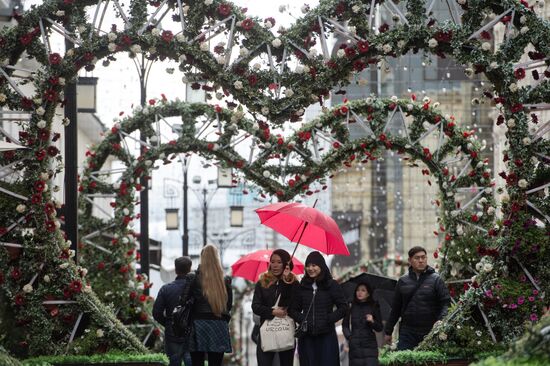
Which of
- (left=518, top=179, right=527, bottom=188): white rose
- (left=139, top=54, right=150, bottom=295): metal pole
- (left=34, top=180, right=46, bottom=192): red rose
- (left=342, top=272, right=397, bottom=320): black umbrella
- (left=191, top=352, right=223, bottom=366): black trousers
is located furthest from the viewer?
(left=139, top=54, right=150, bottom=295): metal pole

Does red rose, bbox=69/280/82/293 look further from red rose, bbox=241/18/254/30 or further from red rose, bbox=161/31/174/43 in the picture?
red rose, bbox=241/18/254/30

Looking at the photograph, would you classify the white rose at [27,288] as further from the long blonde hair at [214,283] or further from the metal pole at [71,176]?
the long blonde hair at [214,283]

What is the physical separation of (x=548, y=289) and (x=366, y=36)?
3.71m

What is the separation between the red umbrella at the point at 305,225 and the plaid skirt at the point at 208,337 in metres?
1.59

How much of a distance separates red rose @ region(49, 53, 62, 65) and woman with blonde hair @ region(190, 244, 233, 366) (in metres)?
3.38

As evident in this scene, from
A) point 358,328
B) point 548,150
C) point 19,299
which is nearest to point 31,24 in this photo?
point 19,299

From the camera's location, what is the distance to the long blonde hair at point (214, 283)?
1374 cm

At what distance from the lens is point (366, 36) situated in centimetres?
1505

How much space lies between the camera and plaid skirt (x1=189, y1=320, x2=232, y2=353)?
13930 millimetres

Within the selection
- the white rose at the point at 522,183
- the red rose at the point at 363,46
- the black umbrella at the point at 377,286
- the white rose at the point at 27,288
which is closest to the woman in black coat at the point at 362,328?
the black umbrella at the point at 377,286

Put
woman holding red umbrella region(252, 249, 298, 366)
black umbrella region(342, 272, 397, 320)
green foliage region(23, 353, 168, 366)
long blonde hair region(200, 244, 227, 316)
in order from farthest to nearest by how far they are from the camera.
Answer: green foliage region(23, 353, 168, 366) → black umbrella region(342, 272, 397, 320) → woman holding red umbrella region(252, 249, 298, 366) → long blonde hair region(200, 244, 227, 316)

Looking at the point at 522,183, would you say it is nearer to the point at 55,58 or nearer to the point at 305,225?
the point at 305,225

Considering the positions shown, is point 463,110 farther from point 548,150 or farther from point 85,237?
point 548,150

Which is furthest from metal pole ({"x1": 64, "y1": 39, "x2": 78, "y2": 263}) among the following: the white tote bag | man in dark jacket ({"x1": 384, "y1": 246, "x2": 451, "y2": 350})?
man in dark jacket ({"x1": 384, "y1": 246, "x2": 451, "y2": 350})
